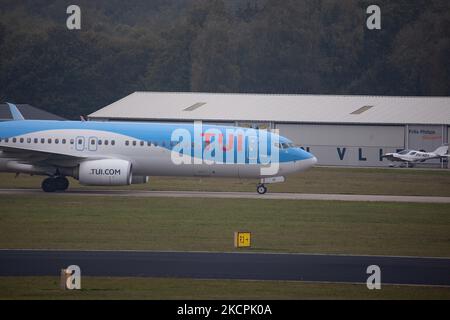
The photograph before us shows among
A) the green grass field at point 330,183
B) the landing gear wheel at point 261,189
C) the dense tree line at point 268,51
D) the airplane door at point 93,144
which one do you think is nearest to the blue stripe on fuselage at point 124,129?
the airplane door at point 93,144

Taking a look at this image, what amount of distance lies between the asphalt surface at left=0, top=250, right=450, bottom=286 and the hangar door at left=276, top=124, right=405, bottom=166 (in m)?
47.6

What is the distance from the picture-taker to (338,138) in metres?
74.0

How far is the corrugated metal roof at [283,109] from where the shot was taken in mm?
74750

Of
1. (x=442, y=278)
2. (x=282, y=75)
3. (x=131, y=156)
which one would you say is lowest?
(x=442, y=278)

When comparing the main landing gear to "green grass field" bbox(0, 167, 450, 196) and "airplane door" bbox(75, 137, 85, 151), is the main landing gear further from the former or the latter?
"green grass field" bbox(0, 167, 450, 196)

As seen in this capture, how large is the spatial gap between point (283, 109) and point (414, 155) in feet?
41.6

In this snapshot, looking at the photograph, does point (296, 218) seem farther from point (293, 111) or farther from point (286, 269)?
point (293, 111)

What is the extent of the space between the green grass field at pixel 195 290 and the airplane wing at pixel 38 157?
19.8 metres

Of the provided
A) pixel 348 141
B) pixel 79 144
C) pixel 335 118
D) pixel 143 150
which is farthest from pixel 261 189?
pixel 335 118

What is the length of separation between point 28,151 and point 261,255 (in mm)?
17997

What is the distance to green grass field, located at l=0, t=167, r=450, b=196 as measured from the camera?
47.4 meters

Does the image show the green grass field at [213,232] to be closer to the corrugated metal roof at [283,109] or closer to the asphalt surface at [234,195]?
the asphalt surface at [234,195]

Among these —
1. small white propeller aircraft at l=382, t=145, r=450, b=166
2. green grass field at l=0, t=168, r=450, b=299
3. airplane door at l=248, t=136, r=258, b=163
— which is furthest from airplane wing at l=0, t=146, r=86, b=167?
small white propeller aircraft at l=382, t=145, r=450, b=166
